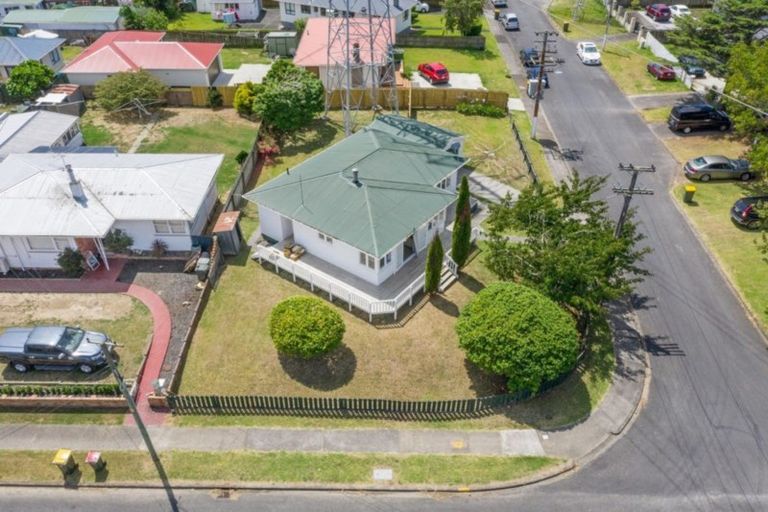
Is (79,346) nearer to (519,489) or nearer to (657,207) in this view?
(519,489)

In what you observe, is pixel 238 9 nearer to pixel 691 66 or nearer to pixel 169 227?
pixel 169 227

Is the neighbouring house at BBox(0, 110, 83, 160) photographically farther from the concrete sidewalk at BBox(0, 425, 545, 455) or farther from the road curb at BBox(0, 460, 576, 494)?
the road curb at BBox(0, 460, 576, 494)

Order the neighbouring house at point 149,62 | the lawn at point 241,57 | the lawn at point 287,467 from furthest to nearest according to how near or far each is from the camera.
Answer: the lawn at point 241,57
the neighbouring house at point 149,62
the lawn at point 287,467

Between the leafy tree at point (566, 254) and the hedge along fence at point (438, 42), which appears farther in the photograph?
the hedge along fence at point (438, 42)

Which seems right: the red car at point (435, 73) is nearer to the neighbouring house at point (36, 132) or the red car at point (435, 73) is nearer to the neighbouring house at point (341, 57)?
the neighbouring house at point (341, 57)

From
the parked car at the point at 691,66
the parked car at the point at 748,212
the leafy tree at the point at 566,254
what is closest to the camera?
the leafy tree at the point at 566,254

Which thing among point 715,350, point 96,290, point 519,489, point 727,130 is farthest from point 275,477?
point 727,130

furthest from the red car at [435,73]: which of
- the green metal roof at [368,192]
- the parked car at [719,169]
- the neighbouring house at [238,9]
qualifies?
the neighbouring house at [238,9]
